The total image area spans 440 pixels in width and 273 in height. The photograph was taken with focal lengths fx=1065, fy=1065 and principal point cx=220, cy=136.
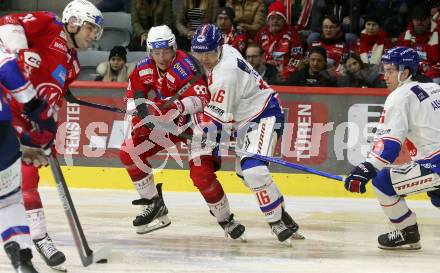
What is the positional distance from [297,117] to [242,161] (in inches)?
99.3

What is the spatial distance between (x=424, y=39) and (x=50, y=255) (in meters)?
5.47

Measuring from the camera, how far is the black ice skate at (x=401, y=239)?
6.56 m

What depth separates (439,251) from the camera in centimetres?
656

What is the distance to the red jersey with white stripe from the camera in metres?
Result: 5.55

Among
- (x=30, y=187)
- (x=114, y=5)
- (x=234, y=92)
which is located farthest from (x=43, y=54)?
(x=114, y=5)

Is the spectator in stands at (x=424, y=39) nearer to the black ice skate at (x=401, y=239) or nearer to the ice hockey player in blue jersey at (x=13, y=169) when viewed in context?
the black ice skate at (x=401, y=239)

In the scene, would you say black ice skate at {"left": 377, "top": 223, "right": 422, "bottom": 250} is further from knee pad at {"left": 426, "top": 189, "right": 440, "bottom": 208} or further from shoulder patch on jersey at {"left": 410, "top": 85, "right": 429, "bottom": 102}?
shoulder patch on jersey at {"left": 410, "top": 85, "right": 429, "bottom": 102}

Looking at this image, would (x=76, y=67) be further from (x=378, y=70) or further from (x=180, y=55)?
(x=378, y=70)

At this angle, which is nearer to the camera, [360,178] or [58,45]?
[58,45]

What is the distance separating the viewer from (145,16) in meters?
10.9

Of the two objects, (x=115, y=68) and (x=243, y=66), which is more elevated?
(x=243, y=66)


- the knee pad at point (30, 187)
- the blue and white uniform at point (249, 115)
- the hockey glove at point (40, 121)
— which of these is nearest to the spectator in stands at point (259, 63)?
the blue and white uniform at point (249, 115)

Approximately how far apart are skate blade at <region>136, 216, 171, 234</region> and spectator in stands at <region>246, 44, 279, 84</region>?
2790mm

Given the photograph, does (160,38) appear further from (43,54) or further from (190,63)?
(43,54)
